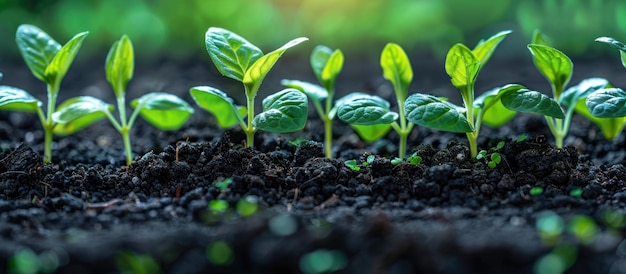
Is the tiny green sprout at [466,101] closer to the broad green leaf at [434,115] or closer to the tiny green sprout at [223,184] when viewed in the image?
the broad green leaf at [434,115]

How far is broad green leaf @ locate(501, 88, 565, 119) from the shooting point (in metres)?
1.94


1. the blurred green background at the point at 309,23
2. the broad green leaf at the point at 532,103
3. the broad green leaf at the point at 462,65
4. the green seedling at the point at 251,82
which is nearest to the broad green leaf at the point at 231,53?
the green seedling at the point at 251,82

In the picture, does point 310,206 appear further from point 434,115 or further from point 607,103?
point 607,103

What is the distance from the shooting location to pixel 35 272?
4.76 ft

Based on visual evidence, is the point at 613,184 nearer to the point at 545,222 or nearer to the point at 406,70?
the point at 545,222

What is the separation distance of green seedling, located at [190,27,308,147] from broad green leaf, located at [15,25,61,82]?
1.69ft

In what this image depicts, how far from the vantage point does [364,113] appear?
205 centimetres

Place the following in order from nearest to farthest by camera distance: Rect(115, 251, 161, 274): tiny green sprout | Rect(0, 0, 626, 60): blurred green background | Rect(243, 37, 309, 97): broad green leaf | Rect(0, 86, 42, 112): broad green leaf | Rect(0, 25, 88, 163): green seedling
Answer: Rect(115, 251, 161, 274): tiny green sprout → Rect(243, 37, 309, 97): broad green leaf → Rect(0, 86, 42, 112): broad green leaf → Rect(0, 25, 88, 163): green seedling → Rect(0, 0, 626, 60): blurred green background

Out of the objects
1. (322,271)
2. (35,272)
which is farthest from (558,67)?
(35,272)

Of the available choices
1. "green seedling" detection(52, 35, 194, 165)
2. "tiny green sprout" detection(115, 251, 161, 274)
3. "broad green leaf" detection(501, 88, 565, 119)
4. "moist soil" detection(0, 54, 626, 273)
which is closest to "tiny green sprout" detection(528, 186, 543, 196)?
"moist soil" detection(0, 54, 626, 273)

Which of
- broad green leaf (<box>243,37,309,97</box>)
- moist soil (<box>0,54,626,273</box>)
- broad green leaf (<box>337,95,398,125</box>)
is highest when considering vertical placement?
broad green leaf (<box>243,37,309,97</box>)

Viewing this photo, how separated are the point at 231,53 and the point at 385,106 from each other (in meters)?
0.49

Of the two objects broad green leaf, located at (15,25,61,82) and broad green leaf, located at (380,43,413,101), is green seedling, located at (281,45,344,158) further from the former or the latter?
broad green leaf, located at (15,25,61,82)

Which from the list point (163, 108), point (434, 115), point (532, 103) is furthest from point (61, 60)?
point (532, 103)
